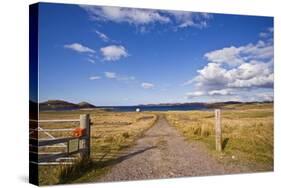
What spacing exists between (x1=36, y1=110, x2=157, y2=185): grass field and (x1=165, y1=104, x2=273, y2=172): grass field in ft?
2.07

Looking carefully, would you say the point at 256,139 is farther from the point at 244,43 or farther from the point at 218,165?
the point at 244,43

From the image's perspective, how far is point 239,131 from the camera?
38.5ft

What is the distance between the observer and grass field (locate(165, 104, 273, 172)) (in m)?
11.4

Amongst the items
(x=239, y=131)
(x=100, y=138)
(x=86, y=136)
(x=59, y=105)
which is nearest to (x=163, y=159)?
(x=100, y=138)

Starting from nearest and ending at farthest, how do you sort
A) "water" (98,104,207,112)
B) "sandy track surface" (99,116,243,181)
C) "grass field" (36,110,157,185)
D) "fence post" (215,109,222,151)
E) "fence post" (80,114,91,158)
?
"grass field" (36,110,157,185)
"fence post" (80,114,91,158)
"sandy track surface" (99,116,243,181)
"water" (98,104,207,112)
"fence post" (215,109,222,151)

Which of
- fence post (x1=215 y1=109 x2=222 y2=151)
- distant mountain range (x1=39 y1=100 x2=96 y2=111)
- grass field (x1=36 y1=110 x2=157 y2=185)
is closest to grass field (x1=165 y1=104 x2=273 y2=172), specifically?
fence post (x1=215 y1=109 x2=222 y2=151)

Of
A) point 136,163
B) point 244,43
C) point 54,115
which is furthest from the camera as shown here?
point 244,43

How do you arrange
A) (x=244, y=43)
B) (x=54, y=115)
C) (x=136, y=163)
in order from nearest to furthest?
(x=54, y=115)
(x=136, y=163)
(x=244, y=43)

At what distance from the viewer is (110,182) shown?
10.3 metres

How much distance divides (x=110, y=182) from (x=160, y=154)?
1.10 m

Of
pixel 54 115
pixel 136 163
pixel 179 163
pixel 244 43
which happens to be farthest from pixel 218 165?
pixel 54 115

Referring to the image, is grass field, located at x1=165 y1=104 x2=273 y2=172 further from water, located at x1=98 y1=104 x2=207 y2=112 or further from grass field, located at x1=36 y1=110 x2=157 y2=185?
grass field, located at x1=36 y1=110 x2=157 y2=185

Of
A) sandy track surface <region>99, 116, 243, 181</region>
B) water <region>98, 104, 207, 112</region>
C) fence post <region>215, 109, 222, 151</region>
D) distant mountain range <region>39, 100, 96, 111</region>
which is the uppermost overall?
distant mountain range <region>39, 100, 96, 111</region>

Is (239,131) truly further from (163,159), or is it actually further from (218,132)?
(163,159)
